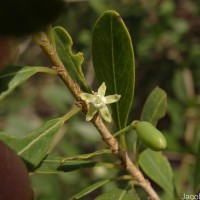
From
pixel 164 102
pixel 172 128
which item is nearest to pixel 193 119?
pixel 172 128

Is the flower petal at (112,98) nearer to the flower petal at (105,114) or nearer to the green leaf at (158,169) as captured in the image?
the flower petal at (105,114)

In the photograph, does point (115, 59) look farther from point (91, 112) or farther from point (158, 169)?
point (158, 169)

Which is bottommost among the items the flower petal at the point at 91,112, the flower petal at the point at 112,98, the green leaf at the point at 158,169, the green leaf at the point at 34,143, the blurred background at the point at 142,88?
the blurred background at the point at 142,88

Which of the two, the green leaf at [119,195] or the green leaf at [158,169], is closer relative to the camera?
the green leaf at [119,195]

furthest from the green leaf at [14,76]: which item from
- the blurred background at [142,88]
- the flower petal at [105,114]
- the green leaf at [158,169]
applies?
the blurred background at [142,88]

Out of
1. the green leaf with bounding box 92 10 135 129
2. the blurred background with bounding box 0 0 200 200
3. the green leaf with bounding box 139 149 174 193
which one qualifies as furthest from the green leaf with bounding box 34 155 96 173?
the blurred background with bounding box 0 0 200 200

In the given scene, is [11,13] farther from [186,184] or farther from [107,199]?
[186,184]
